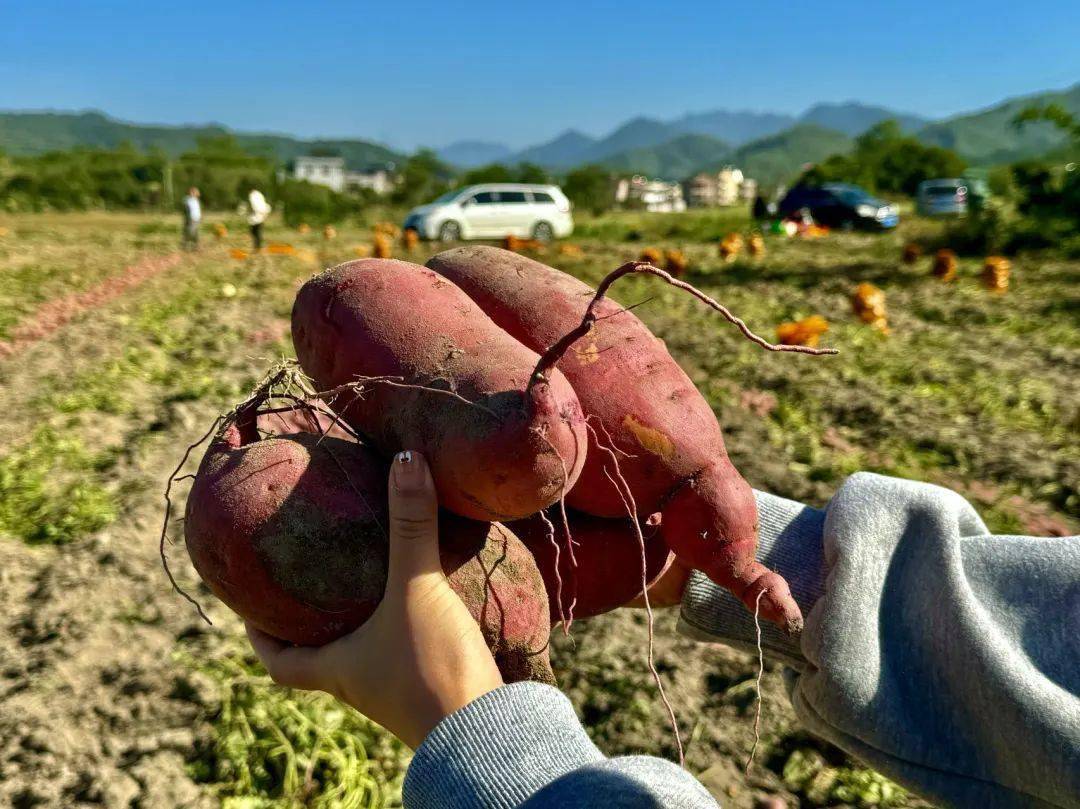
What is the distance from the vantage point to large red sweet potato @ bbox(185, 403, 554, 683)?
139 cm

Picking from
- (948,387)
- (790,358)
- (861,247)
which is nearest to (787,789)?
(948,387)

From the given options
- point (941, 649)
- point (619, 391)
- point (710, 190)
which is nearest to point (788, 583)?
point (941, 649)

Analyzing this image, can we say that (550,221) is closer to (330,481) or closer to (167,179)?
(330,481)

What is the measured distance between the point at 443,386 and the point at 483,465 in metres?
0.19

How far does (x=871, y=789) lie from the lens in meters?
2.71

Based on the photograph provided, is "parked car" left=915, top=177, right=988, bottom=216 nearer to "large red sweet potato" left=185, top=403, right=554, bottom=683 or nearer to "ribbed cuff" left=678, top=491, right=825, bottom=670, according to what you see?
"ribbed cuff" left=678, top=491, right=825, bottom=670

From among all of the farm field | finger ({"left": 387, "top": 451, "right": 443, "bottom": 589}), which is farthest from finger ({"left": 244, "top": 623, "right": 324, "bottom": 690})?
the farm field

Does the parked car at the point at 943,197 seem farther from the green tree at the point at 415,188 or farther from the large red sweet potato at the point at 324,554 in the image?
the large red sweet potato at the point at 324,554

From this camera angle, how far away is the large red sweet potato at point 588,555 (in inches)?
62.0

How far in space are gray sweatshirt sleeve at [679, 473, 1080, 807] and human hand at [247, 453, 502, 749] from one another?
2.37ft

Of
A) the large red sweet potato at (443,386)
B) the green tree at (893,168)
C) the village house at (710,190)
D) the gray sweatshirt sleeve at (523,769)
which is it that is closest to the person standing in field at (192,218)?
the large red sweet potato at (443,386)

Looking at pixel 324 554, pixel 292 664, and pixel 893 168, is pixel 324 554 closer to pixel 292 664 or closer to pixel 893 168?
pixel 292 664

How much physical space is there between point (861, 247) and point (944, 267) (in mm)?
4457

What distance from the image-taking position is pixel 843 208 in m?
21.0
